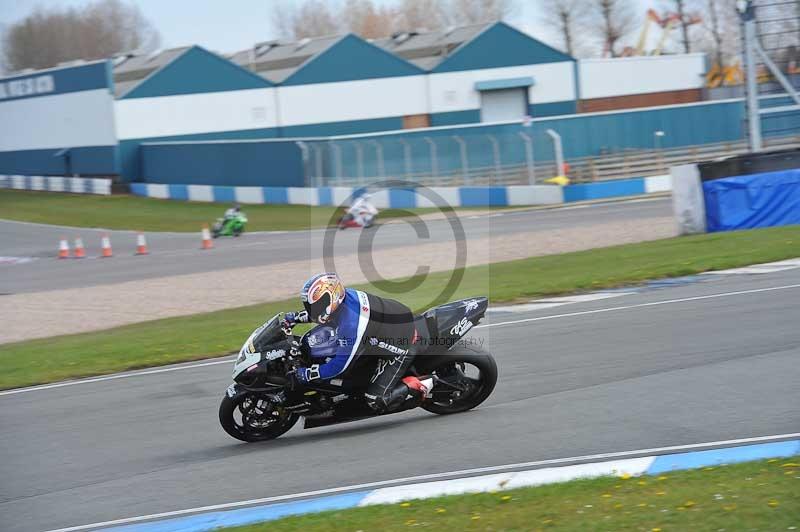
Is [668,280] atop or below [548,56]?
below

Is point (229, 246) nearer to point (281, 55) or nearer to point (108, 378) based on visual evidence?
point (108, 378)

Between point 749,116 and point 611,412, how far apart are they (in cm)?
2383

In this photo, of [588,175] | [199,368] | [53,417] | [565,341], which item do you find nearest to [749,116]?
[588,175]

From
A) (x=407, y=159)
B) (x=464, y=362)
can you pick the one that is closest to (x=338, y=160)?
(x=407, y=159)

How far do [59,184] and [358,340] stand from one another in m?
51.6

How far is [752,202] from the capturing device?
2202 cm

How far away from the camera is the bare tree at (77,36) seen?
8681 cm

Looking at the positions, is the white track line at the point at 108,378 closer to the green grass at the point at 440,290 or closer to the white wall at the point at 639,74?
the green grass at the point at 440,290

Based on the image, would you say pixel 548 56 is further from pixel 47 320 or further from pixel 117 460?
pixel 117 460

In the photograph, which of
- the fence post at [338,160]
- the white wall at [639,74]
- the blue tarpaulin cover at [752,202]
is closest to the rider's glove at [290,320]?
the blue tarpaulin cover at [752,202]

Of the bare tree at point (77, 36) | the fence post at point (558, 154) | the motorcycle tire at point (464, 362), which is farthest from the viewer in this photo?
the bare tree at point (77, 36)

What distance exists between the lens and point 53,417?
10.8 meters

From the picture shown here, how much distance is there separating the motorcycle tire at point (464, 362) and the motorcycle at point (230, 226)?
25.1 metres

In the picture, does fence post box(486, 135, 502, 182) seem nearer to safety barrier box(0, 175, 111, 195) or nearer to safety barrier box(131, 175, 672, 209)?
safety barrier box(131, 175, 672, 209)
